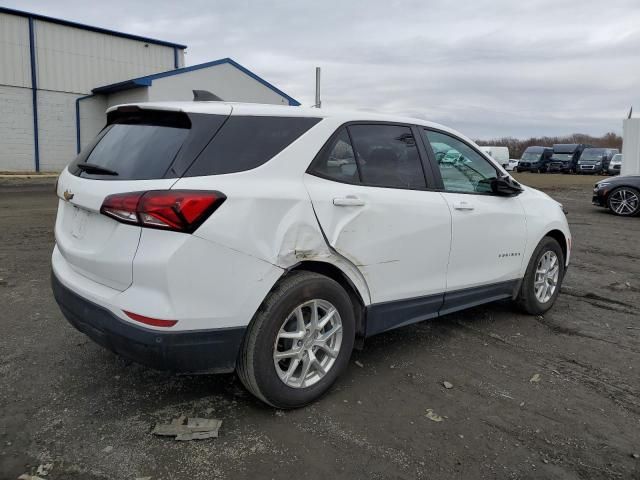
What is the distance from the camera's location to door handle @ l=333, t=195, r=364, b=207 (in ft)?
10.5

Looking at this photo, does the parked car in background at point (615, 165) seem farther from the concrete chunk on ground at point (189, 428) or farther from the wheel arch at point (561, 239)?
the concrete chunk on ground at point (189, 428)

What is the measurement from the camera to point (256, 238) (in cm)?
283

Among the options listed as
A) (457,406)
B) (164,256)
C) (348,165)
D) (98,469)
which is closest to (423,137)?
(348,165)

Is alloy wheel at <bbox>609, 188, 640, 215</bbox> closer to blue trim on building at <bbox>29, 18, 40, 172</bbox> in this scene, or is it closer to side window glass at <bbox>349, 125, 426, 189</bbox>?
side window glass at <bbox>349, 125, 426, 189</bbox>

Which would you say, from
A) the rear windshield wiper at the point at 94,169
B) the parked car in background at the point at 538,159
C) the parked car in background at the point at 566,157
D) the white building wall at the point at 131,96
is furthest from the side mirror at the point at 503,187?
the parked car in background at the point at 538,159

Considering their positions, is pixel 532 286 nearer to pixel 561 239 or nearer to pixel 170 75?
pixel 561 239

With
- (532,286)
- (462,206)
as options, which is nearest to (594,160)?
(532,286)

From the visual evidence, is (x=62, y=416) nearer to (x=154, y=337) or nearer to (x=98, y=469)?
(x=98, y=469)

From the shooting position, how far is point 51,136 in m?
23.1

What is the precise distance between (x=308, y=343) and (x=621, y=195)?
12.9 m

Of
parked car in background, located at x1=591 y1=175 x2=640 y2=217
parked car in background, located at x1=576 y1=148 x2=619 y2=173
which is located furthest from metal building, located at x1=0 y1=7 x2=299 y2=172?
parked car in background, located at x1=576 y1=148 x2=619 y2=173

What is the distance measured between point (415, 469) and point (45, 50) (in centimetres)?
2476

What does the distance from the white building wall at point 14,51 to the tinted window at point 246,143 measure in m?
22.8

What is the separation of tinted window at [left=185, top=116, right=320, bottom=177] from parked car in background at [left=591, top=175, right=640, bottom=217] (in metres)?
12.6
